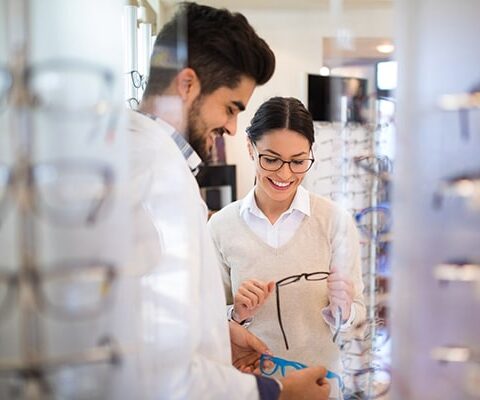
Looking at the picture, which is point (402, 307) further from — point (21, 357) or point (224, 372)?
point (21, 357)

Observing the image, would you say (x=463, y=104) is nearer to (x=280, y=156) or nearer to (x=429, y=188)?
(x=429, y=188)

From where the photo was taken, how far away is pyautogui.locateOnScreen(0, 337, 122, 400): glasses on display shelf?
534 mm

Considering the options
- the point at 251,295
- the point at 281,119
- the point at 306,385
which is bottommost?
the point at 306,385

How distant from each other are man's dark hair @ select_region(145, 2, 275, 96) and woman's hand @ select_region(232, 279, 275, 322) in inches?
9.7

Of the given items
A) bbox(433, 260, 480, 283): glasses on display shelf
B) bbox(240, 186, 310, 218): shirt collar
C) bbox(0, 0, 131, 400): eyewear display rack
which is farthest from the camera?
bbox(240, 186, 310, 218): shirt collar

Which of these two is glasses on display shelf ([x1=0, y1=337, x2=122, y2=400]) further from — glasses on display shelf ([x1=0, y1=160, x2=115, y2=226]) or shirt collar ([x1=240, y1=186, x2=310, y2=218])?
shirt collar ([x1=240, y1=186, x2=310, y2=218])

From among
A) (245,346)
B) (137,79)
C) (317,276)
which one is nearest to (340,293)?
(317,276)

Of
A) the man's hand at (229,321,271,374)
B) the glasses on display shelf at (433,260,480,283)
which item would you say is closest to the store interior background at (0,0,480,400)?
the glasses on display shelf at (433,260,480,283)

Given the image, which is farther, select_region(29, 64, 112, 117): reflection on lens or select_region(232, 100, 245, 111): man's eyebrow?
select_region(232, 100, 245, 111): man's eyebrow

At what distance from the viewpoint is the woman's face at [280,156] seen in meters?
0.71

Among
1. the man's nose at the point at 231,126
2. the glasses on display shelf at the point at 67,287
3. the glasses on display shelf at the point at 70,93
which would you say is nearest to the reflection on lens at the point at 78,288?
the glasses on display shelf at the point at 67,287

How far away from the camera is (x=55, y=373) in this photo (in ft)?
1.77

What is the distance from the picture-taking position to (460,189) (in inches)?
24.5

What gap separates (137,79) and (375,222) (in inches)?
12.9
